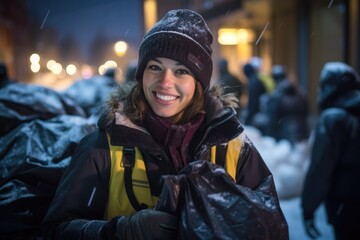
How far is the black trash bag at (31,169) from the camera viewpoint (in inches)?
86.7

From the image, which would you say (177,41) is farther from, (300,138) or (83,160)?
(300,138)

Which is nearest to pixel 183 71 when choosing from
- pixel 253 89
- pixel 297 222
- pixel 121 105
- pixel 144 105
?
pixel 144 105

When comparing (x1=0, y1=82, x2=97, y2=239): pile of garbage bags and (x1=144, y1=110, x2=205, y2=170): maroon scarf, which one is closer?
(x1=144, y1=110, x2=205, y2=170): maroon scarf

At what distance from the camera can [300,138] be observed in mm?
8531

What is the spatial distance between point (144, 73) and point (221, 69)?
21.8 ft

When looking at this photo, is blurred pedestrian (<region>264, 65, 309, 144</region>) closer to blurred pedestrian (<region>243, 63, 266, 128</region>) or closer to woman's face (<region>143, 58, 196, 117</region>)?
blurred pedestrian (<region>243, 63, 266, 128</region>)

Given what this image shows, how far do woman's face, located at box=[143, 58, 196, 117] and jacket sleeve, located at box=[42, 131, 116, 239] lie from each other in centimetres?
36

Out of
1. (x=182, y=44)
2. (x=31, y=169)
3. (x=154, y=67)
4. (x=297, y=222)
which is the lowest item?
(x=297, y=222)

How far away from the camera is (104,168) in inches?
76.9

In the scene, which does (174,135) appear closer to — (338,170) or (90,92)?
(338,170)

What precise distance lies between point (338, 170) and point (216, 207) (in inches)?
109

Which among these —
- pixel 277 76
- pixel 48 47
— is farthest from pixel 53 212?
pixel 48 47

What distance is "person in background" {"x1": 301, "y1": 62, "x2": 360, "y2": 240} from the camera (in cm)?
382

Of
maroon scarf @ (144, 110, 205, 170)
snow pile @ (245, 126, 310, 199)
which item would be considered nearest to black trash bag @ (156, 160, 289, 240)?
maroon scarf @ (144, 110, 205, 170)
